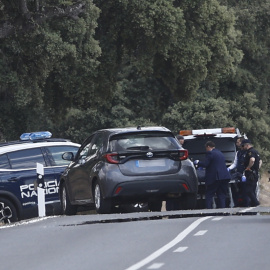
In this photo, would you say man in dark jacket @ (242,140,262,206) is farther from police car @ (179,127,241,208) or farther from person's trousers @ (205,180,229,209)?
person's trousers @ (205,180,229,209)

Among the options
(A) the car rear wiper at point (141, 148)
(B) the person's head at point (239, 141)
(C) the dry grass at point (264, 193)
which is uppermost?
(A) the car rear wiper at point (141, 148)

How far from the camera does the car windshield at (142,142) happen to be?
1895cm

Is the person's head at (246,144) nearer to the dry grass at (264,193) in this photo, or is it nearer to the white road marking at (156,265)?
the white road marking at (156,265)

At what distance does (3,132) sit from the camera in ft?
119

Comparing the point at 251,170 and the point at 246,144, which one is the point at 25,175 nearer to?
the point at 246,144

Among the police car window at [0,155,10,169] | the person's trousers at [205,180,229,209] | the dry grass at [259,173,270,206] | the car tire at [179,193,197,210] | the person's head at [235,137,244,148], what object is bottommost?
the dry grass at [259,173,270,206]

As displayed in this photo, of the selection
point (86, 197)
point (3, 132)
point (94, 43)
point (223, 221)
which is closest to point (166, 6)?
point (94, 43)

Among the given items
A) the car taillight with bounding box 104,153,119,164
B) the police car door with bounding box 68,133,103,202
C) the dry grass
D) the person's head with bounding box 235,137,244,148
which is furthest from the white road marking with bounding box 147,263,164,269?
the dry grass

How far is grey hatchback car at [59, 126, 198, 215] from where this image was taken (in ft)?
61.5

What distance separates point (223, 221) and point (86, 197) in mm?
4903

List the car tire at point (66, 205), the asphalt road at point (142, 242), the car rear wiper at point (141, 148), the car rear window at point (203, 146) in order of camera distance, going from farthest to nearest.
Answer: the car rear window at point (203, 146)
the car tire at point (66, 205)
the car rear wiper at point (141, 148)
the asphalt road at point (142, 242)

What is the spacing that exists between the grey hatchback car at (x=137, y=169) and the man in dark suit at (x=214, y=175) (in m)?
2.04

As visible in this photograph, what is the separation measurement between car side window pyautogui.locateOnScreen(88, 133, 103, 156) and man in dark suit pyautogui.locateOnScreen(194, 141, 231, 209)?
279cm

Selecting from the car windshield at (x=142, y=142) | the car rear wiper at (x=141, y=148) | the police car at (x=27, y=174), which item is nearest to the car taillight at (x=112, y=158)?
the car windshield at (x=142, y=142)
